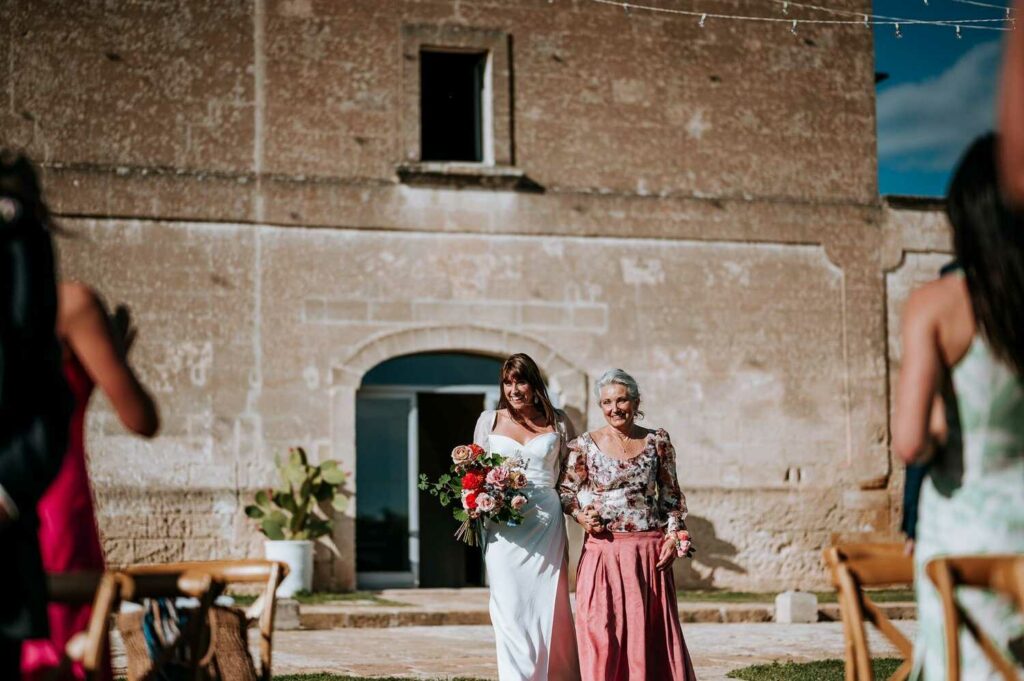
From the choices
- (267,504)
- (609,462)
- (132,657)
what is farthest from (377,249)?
(132,657)

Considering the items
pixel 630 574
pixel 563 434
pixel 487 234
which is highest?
pixel 487 234

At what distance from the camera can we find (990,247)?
2916 mm

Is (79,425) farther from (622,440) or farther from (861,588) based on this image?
(622,440)

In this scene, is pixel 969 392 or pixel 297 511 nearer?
pixel 969 392

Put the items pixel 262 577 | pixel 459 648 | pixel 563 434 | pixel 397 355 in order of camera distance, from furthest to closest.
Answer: pixel 397 355 < pixel 459 648 < pixel 563 434 < pixel 262 577

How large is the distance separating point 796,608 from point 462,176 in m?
5.51

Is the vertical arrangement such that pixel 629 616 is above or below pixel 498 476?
below

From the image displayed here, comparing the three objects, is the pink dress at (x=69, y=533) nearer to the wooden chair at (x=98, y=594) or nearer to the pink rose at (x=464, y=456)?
the wooden chair at (x=98, y=594)

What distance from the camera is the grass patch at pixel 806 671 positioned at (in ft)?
27.4

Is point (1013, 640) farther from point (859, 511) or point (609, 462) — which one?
point (859, 511)

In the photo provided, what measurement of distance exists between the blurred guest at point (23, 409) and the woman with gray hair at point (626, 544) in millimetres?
4291

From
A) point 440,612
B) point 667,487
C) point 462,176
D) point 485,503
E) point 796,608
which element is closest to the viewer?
point 667,487

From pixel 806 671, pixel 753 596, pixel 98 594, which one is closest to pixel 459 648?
pixel 806 671

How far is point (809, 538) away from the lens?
50.9 ft
